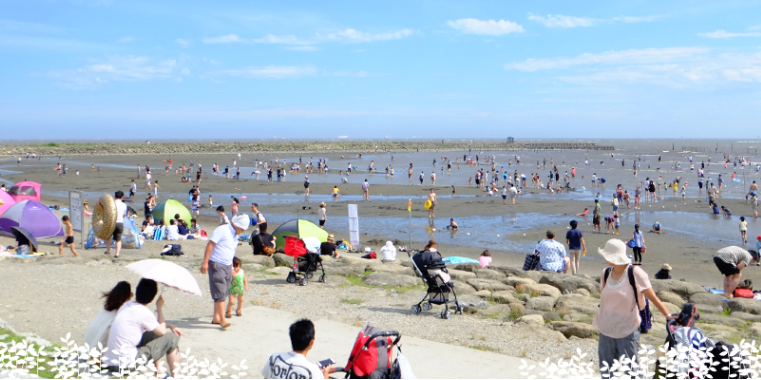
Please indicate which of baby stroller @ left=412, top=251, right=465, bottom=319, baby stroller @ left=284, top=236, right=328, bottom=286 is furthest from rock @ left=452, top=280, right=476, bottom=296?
baby stroller @ left=284, top=236, right=328, bottom=286

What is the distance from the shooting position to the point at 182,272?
6121mm

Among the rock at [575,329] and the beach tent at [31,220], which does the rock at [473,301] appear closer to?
the rock at [575,329]

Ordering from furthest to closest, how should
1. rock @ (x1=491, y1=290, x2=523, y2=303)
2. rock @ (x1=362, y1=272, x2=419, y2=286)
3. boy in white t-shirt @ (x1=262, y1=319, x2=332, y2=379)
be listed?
1. rock @ (x1=362, y1=272, x2=419, y2=286)
2. rock @ (x1=491, y1=290, x2=523, y2=303)
3. boy in white t-shirt @ (x1=262, y1=319, x2=332, y2=379)

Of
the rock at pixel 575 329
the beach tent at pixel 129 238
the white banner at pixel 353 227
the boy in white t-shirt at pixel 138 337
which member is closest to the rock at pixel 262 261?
the beach tent at pixel 129 238

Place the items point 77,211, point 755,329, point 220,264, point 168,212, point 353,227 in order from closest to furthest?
point 220,264
point 755,329
point 77,211
point 353,227
point 168,212

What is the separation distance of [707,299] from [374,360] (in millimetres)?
Answer: 8823

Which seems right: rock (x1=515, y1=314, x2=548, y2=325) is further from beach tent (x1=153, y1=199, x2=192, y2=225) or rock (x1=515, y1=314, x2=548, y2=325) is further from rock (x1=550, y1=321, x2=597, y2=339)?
beach tent (x1=153, y1=199, x2=192, y2=225)

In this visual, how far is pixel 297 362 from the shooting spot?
13.8 feet

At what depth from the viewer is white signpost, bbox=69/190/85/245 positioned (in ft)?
51.4

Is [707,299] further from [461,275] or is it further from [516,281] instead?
[461,275]

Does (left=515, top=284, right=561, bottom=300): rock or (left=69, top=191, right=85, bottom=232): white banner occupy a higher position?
(left=69, top=191, right=85, bottom=232): white banner

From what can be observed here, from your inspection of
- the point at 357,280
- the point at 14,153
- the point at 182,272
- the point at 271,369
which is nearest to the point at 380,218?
the point at 357,280

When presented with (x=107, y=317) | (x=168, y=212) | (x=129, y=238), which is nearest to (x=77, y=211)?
(x=129, y=238)

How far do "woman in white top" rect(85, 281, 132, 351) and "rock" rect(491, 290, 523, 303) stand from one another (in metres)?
7.03
